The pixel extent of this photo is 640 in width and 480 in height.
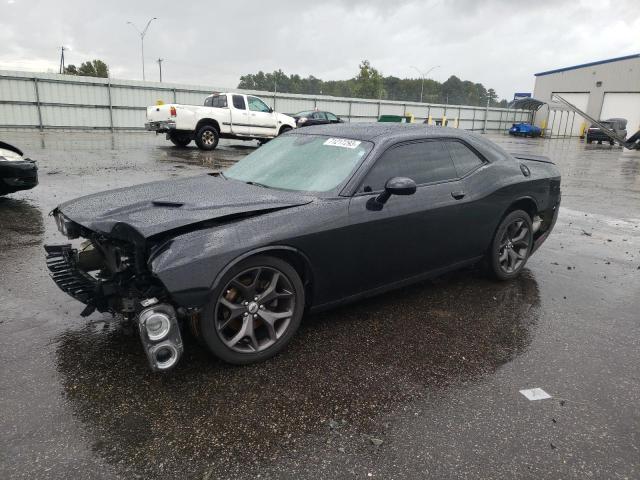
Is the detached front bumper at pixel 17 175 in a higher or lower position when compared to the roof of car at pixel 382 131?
lower

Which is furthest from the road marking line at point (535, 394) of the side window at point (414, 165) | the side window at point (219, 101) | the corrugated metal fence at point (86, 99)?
the corrugated metal fence at point (86, 99)

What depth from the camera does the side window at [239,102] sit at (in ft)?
57.2

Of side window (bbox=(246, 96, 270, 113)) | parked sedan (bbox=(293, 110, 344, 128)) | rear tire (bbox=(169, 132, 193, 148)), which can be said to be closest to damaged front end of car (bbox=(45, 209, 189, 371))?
rear tire (bbox=(169, 132, 193, 148))

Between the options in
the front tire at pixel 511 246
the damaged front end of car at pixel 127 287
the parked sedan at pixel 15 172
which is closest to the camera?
the damaged front end of car at pixel 127 287

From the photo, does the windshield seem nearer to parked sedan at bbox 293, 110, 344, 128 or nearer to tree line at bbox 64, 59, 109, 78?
parked sedan at bbox 293, 110, 344, 128

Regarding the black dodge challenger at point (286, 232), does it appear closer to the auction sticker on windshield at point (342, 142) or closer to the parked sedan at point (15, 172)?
the auction sticker on windshield at point (342, 142)

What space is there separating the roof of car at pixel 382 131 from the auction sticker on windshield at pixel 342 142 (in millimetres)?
57

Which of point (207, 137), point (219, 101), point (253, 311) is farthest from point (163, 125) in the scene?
point (253, 311)

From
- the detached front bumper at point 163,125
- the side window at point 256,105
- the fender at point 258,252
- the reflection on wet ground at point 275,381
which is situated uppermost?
the side window at point 256,105

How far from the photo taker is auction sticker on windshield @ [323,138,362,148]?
3.87 m

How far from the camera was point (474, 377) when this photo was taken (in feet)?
10.1

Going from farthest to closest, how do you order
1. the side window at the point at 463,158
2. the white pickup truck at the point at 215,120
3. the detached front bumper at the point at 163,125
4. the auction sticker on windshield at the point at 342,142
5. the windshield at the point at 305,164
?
the white pickup truck at the point at 215,120 < the detached front bumper at the point at 163,125 < the side window at the point at 463,158 < the auction sticker on windshield at the point at 342,142 < the windshield at the point at 305,164

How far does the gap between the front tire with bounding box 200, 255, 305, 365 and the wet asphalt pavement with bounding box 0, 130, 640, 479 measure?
0.14 metres

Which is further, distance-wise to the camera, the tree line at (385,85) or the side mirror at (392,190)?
the tree line at (385,85)
